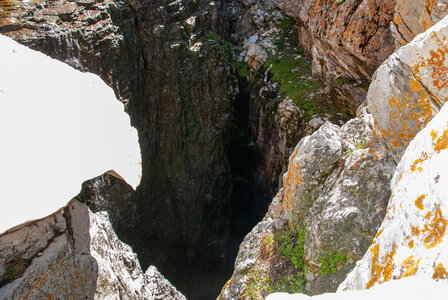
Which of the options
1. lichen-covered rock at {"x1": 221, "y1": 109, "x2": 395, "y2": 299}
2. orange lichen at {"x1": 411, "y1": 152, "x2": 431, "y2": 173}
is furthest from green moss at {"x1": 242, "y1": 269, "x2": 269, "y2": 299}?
orange lichen at {"x1": 411, "y1": 152, "x2": 431, "y2": 173}

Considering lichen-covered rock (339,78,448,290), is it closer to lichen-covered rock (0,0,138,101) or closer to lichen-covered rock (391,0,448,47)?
lichen-covered rock (391,0,448,47)

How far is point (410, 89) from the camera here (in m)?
2.70

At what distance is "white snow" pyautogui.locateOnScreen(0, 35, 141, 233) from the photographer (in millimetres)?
2512

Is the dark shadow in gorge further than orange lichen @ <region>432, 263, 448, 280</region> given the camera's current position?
Yes

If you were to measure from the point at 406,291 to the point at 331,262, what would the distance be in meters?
2.25

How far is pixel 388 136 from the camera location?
305cm

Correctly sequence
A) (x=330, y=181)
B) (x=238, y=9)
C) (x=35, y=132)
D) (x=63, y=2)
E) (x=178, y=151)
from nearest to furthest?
(x=35, y=132) < (x=330, y=181) < (x=63, y=2) < (x=178, y=151) < (x=238, y=9)

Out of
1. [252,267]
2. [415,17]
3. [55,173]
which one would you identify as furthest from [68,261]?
[415,17]

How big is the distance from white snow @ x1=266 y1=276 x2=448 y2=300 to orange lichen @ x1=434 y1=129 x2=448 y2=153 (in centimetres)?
79

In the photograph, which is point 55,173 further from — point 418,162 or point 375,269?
point 418,162

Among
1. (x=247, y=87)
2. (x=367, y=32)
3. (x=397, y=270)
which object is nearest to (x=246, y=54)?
(x=247, y=87)

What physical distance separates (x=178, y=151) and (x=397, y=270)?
8.51 meters

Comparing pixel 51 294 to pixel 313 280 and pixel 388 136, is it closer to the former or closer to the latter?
pixel 313 280

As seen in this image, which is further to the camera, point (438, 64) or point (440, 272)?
point (438, 64)
